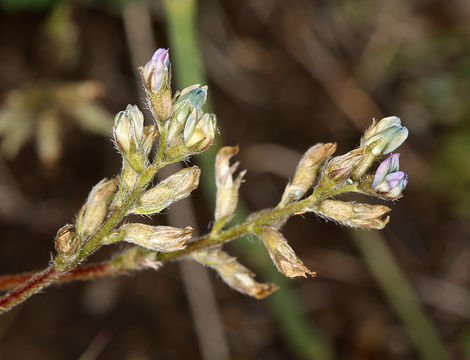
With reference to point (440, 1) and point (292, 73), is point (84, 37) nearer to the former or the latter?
point (292, 73)

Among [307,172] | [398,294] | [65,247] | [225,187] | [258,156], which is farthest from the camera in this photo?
[258,156]

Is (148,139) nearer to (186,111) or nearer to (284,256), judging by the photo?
(186,111)

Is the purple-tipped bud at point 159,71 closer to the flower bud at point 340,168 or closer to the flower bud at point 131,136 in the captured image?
the flower bud at point 131,136

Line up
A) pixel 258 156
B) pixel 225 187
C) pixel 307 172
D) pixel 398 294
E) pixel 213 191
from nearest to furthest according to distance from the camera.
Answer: pixel 307 172
pixel 225 187
pixel 213 191
pixel 398 294
pixel 258 156

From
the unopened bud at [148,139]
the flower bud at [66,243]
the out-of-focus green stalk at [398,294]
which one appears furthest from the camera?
the out-of-focus green stalk at [398,294]

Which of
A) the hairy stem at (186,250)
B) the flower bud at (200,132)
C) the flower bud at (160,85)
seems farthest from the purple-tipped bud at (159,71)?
the hairy stem at (186,250)

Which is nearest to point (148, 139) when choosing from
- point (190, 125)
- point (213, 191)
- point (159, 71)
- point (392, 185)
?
point (190, 125)
